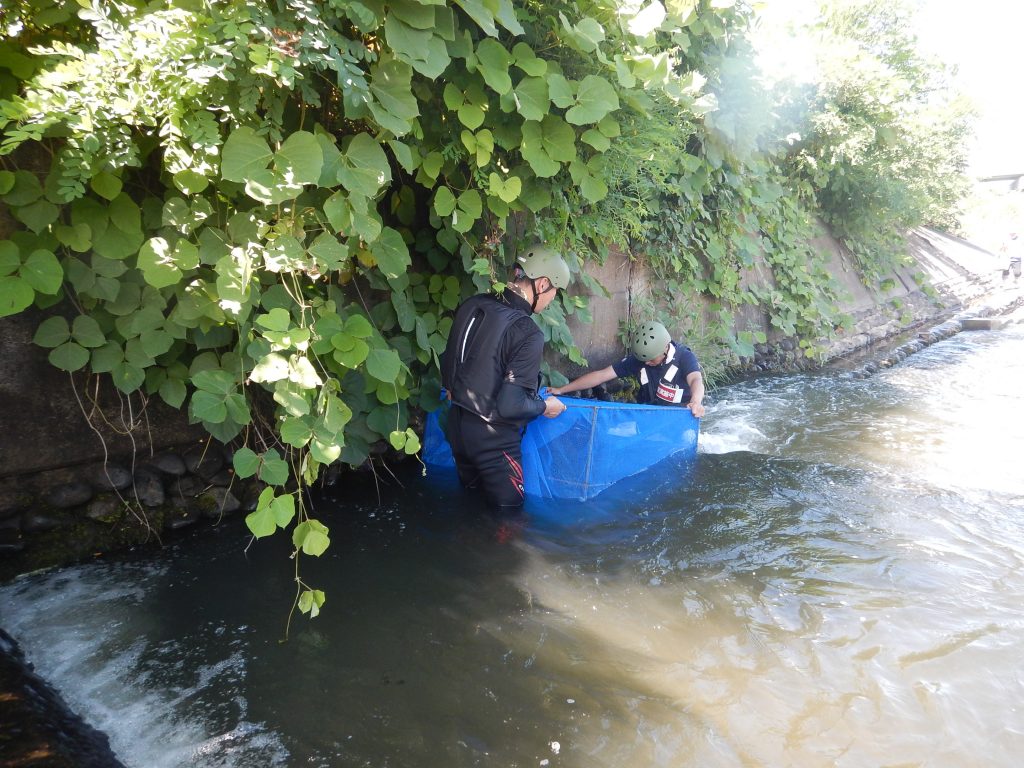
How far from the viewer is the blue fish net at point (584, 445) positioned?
423 cm

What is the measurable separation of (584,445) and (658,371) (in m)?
1.34

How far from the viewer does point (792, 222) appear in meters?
10.1

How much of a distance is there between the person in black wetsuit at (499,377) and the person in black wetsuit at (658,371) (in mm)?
1032

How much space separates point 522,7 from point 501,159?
0.76m

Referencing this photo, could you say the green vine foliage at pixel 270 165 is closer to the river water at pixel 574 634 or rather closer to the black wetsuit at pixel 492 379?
the black wetsuit at pixel 492 379

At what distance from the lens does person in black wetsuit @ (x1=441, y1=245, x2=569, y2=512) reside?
386cm

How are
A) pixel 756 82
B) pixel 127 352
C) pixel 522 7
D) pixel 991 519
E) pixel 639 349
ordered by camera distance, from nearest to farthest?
pixel 127 352
pixel 522 7
pixel 991 519
pixel 639 349
pixel 756 82

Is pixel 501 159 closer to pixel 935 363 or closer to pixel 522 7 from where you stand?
pixel 522 7

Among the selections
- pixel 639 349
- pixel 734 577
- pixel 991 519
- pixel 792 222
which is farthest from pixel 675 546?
pixel 792 222

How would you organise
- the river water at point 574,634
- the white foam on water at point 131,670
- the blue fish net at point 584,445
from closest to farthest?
the white foam on water at point 131,670
the river water at point 574,634
the blue fish net at point 584,445

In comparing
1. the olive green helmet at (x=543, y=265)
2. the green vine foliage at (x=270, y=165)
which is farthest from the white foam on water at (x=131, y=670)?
the olive green helmet at (x=543, y=265)

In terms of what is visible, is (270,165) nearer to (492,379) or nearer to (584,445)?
(492,379)

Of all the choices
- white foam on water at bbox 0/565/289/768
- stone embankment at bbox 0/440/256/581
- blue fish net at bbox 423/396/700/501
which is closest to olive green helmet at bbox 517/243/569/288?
blue fish net at bbox 423/396/700/501

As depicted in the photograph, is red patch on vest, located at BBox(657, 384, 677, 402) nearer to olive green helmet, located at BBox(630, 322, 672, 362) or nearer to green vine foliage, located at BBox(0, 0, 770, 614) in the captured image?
olive green helmet, located at BBox(630, 322, 672, 362)
